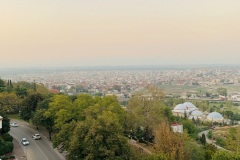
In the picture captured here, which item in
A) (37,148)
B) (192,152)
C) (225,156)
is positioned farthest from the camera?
(37,148)

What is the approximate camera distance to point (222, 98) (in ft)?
285

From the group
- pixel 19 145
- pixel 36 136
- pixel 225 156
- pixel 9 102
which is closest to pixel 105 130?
pixel 225 156

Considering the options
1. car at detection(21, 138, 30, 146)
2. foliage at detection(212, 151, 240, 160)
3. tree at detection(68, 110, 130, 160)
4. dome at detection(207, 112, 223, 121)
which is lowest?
dome at detection(207, 112, 223, 121)

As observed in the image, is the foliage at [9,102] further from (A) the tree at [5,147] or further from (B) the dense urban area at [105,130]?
(A) the tree at [5,147]

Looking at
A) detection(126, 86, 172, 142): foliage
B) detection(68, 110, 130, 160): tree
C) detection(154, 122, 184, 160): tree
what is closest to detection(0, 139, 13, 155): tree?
detection(68, 110, 130, 160): tree

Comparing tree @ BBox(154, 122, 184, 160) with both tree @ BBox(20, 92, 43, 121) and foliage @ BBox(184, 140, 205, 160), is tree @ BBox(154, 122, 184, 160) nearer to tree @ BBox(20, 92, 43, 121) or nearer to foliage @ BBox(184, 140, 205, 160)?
foliage @ BBox(184, 140, 205, 160)

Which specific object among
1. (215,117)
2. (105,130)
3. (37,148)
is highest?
(105,130)

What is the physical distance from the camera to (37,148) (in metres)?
22.4

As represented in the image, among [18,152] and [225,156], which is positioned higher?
[225,156]

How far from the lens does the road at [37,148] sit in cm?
2072

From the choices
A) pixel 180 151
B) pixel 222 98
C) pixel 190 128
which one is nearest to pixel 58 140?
pixel 180 151

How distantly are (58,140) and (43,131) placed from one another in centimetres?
906

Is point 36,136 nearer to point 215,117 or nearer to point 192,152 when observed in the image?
point 192,152

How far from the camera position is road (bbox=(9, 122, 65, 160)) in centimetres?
2072
